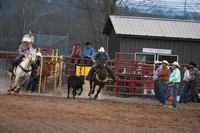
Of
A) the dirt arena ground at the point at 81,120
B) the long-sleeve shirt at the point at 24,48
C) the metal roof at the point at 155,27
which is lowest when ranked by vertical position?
the dirt arena ground at the point at 81,120

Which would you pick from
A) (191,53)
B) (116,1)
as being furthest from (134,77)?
(116,1)

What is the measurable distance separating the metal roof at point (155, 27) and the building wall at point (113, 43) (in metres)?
1.20

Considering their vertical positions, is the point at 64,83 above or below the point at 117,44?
below

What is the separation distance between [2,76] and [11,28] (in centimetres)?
3160

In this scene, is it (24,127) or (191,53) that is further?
(191,53)

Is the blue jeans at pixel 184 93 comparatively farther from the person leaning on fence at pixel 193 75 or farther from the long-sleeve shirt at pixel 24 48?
the long-sleeve shirt at pixel 24 48

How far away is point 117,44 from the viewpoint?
81.2 ft

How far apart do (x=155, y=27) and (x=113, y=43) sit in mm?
3874

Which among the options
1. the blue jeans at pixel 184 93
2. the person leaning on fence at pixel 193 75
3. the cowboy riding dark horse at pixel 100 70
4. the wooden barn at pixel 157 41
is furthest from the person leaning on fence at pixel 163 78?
the wooden barn at pixel 157 41

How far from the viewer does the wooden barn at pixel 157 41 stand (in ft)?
76.1

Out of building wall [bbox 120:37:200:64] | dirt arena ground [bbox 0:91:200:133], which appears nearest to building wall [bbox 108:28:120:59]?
building wall [bbox 120:37:200:64]

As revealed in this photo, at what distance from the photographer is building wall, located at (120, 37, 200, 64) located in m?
23.2

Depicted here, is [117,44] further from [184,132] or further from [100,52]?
[184,132]

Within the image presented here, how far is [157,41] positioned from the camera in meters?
23.5
